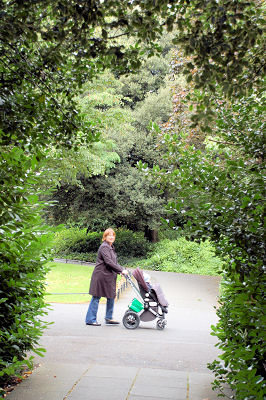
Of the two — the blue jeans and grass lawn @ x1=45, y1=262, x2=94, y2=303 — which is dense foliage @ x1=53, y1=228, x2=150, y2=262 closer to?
grass lawn @ x1=45, y1=262, x2=94, y2=303

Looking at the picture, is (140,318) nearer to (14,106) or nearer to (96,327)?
(96,327)

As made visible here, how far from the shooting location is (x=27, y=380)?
4.70 meters

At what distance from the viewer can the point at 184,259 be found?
22.6 metres

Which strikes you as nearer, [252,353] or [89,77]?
[252,353]

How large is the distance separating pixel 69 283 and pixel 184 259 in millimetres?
7555

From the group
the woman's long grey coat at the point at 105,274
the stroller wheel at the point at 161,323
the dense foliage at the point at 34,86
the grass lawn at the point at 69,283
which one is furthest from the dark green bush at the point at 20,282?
the grass lawn at the point at 69,283

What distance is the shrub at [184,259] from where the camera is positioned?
21.6 m

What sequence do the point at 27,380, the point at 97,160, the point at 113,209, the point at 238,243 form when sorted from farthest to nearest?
the point at 113,209 < the point at 97,160 < the point at 27,380 < the point at 238,243

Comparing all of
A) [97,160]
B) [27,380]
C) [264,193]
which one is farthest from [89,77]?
[97,160]

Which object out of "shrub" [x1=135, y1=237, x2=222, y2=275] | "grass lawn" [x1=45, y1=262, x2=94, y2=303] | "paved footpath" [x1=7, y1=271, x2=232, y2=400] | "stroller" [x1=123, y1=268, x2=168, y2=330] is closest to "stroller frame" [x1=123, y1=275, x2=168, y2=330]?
"stroller" [x1=123, y1=268, x2=168, y2=330]

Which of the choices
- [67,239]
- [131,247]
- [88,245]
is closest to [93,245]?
[88,245]

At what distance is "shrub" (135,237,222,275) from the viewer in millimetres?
21578

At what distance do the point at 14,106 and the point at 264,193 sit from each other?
6.99 ft

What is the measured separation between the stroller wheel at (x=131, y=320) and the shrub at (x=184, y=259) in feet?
42.8
